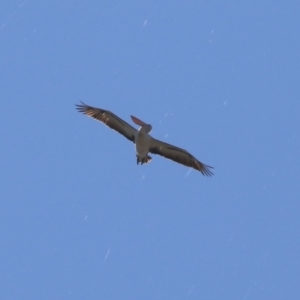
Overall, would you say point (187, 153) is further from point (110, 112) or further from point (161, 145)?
point (110, 112)

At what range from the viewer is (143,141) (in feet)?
65.7

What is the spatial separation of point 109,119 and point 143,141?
1022mm

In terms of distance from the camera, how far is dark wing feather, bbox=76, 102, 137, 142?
2022 centimetres

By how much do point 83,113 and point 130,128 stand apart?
1159mm

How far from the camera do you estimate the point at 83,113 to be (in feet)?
66.4

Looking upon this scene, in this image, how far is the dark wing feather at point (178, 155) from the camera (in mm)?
20562

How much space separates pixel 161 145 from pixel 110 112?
4.81 feet

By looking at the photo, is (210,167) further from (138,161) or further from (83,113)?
(83,113)

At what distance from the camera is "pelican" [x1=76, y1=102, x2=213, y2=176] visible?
20.0 meters

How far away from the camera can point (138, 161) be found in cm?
2009

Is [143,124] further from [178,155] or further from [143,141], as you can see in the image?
[178,155]

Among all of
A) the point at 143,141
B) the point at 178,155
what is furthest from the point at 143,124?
the point at 178,155

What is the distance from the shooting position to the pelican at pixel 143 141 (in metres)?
20.0

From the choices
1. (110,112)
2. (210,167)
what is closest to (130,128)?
(110,112)
